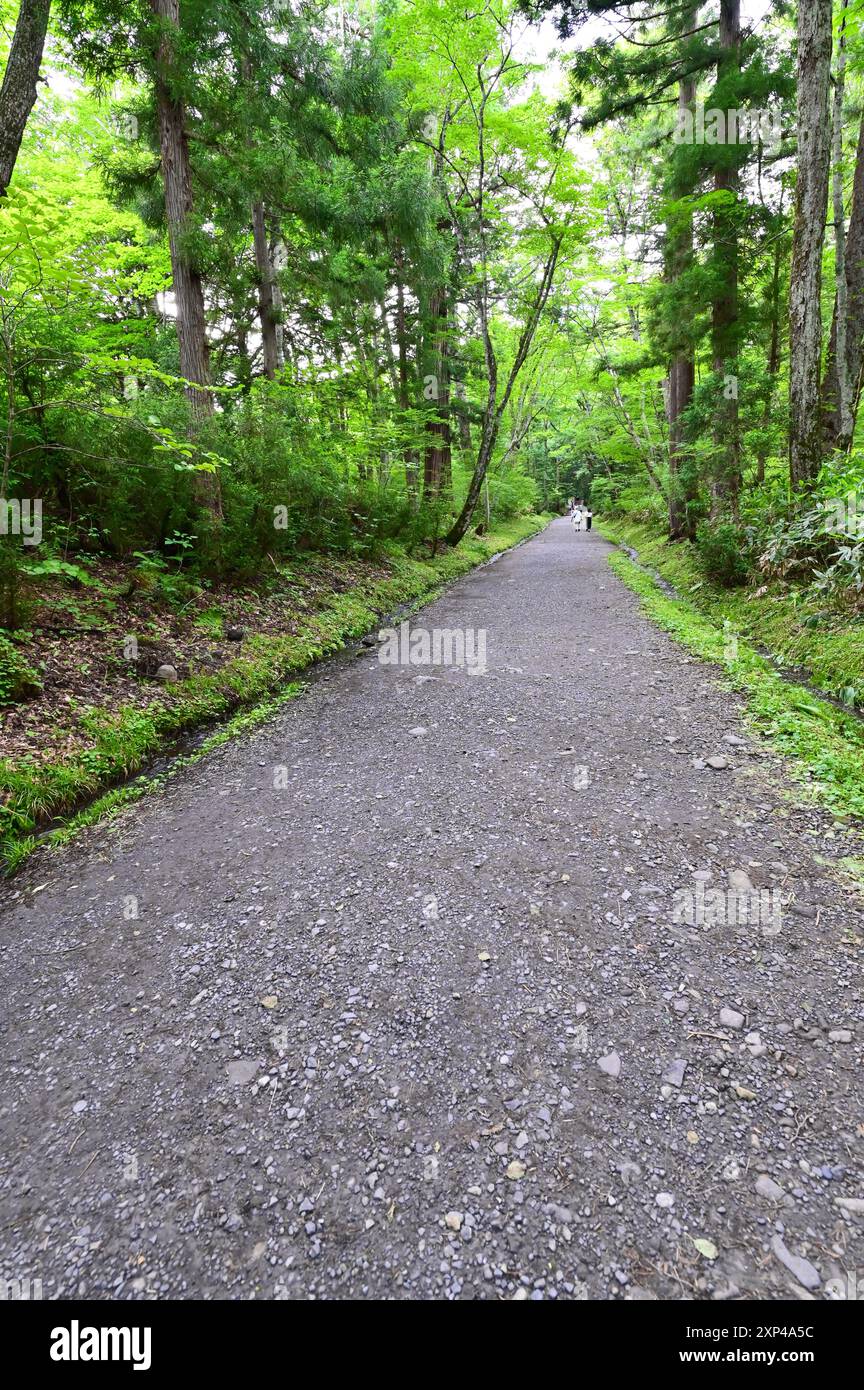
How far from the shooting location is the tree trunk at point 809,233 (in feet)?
18.4

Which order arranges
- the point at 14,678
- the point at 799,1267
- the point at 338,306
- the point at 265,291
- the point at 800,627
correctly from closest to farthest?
1. the point at 799,1267
2. the point at 14,678
3. the point at 800,627
4. the point at 338,306
5. the point at 265,291

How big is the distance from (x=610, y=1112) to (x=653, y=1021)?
375 millimetres

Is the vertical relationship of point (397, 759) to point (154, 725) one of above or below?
below

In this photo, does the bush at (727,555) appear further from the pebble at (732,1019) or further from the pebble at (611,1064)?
the pebble at (611,1064)

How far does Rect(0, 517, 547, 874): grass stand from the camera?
328 centimetres

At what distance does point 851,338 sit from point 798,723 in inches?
217

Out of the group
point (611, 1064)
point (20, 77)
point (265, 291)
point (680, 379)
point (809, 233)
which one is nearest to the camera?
point (611, 1064)

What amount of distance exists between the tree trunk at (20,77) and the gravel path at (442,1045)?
17.7 feet

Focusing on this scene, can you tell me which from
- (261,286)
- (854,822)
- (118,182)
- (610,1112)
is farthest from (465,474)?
(610,1112)

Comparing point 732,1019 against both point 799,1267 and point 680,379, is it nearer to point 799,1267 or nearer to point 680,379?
point 799,1267

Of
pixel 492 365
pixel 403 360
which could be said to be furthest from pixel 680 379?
pixel 403 360

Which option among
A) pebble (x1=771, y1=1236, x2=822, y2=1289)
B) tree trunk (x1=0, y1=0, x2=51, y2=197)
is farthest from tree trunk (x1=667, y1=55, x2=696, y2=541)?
pebble (x1=771, y1=1236, x2=822, y2=1289)

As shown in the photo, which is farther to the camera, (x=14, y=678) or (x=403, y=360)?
(x=403, y=360)

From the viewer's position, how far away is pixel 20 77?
4.44 meters
